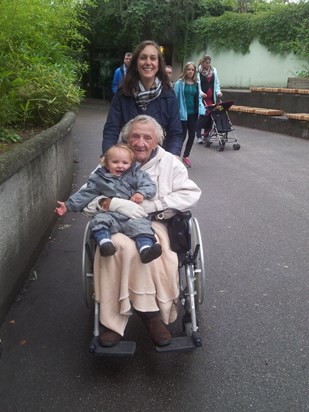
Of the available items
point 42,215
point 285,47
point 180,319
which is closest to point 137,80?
point 42,215

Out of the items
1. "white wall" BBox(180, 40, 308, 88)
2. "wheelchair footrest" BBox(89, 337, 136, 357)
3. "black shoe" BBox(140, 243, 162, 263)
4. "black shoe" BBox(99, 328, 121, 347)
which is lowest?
"wheelchair footrest" BBox(89, 337, 136, 357)

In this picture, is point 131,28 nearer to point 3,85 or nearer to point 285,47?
point 285,47

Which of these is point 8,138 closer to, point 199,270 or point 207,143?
point 199,270

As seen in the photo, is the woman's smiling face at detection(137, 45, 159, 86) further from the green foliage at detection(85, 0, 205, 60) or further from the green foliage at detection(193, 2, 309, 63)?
the green foliage at detection(85, 0, 205, 60)

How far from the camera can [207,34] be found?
60.8ft

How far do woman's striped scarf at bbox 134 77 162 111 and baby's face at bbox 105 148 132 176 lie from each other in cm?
89

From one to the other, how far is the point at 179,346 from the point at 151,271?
484 millimetres

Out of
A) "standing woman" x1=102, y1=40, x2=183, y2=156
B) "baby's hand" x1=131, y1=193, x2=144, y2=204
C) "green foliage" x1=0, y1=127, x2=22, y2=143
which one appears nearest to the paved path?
"baby's hand" x1=131, y1=193, x2=144, y2=204

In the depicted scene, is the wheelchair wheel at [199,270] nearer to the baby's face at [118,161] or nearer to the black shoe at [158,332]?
the black shoe at [158,332]

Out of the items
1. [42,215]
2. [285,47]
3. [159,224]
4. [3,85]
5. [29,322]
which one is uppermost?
[285,47]

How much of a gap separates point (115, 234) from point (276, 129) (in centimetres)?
1048

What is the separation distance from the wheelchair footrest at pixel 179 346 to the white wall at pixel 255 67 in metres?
14.0

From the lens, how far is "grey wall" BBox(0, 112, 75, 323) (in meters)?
3.14

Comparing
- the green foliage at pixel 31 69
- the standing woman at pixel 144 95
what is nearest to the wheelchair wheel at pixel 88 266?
the standing woman at pixel 144 95
